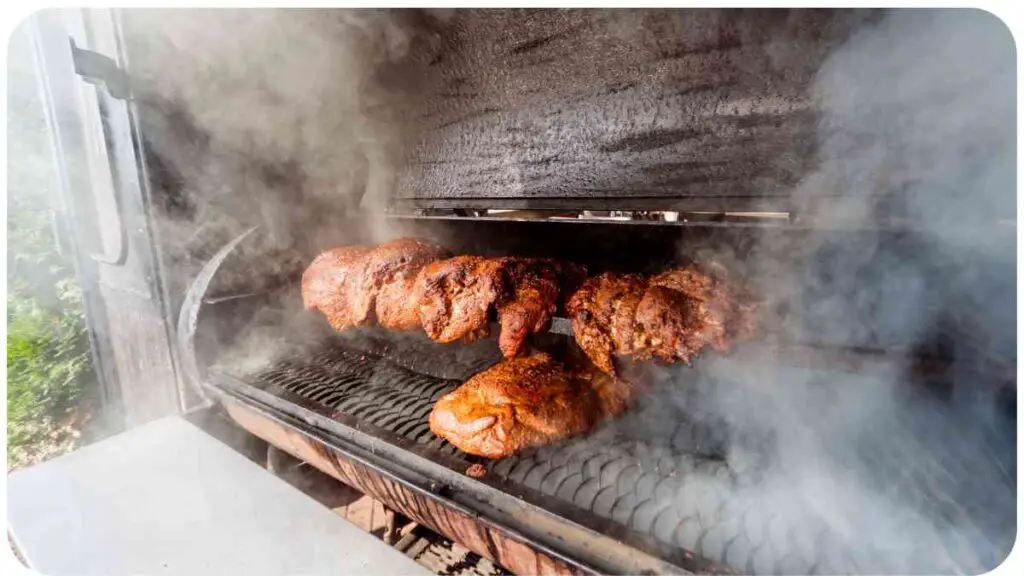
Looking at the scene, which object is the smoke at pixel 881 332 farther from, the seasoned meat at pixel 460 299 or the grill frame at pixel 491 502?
the seasoned meat at pixel 460 299

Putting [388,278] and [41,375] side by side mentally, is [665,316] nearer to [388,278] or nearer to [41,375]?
[388,278]

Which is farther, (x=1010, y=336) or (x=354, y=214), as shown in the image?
(x=354, y=214)


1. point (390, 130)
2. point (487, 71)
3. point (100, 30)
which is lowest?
point (390, 130)

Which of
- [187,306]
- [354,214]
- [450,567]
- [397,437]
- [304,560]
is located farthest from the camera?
[354,214]

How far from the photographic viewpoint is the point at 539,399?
65.3 inches

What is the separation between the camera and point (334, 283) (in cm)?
232

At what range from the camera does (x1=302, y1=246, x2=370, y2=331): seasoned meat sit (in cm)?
229

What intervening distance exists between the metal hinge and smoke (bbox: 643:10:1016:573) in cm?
321

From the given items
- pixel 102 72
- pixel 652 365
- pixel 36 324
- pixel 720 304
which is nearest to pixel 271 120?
pixel 102 72

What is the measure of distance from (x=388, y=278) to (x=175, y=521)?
1.22m

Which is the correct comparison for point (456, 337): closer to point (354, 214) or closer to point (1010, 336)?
point (354, 214)

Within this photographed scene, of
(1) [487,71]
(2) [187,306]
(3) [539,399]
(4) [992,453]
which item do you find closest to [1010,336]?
(4) [992,453]

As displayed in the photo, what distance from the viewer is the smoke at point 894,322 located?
124 cm

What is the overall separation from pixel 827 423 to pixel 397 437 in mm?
1514
